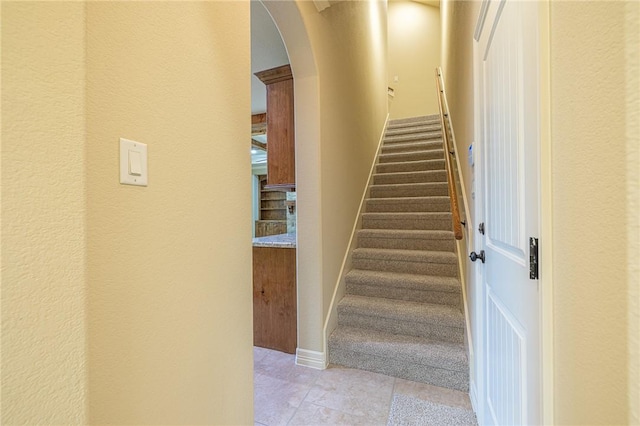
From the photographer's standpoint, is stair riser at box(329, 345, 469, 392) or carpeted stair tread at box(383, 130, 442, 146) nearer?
stair riser at box(329, 345, 469, 392)

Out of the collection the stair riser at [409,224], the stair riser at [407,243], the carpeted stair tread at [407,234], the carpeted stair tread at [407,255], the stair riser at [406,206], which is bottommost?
the carpeted stair tread at [407,255]

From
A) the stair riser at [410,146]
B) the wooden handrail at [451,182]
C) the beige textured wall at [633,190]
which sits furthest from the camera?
the stair riser at [410,146]

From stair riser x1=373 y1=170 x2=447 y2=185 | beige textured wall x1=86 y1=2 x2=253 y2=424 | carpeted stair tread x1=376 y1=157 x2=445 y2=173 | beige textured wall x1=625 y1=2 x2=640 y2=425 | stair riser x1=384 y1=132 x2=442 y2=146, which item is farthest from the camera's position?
stair riser x1=384 y1=132 x2=442 y2=146

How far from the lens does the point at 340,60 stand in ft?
8.41

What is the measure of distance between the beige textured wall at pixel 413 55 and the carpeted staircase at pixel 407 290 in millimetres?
3170

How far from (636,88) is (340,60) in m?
2.55

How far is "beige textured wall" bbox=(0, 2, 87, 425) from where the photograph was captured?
46 centimetres

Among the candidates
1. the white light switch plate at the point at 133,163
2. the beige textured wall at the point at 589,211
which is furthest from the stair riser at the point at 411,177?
the white light switch plate at the point at 133,163

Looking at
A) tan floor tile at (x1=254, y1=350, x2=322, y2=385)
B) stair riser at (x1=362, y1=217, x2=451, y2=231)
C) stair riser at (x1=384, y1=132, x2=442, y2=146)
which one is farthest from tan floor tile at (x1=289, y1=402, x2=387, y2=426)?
stair riser at (x1=384, y1=132, x2=442, y2=146)

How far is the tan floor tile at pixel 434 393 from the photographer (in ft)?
5.28

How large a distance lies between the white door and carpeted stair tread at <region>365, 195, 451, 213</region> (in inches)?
68.5

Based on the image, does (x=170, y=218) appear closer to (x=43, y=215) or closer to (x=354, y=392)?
(x=43, y=215)

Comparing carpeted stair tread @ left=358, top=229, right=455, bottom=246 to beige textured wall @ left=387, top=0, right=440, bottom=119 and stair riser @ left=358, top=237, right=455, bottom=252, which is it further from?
beige textured wall @ left=387, top=0, right=440, bottom=119

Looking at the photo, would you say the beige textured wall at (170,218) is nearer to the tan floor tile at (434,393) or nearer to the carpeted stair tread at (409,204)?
the tan floor tile at (434,393)
